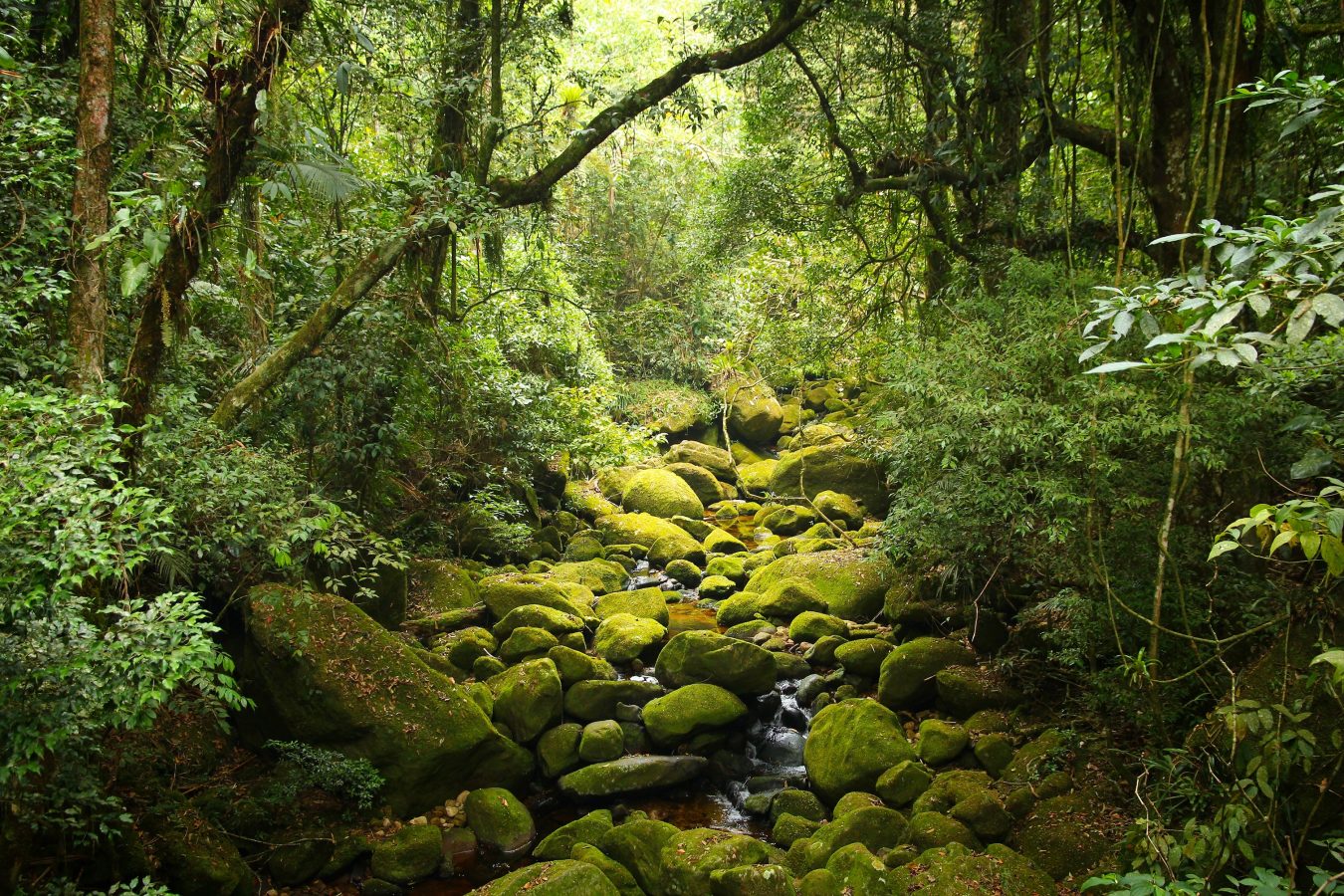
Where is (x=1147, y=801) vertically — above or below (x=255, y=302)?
below

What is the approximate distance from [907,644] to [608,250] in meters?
10.8

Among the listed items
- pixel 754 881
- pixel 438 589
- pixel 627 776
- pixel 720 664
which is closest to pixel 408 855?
pixel 627 776

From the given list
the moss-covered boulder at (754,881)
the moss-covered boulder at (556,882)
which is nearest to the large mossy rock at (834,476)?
the moss-covered boulder at (754,881)

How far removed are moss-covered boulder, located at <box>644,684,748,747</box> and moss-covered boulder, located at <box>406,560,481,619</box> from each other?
9.35 ft

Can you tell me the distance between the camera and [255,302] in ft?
17.6

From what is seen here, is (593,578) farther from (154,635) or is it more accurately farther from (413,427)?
(154,635)

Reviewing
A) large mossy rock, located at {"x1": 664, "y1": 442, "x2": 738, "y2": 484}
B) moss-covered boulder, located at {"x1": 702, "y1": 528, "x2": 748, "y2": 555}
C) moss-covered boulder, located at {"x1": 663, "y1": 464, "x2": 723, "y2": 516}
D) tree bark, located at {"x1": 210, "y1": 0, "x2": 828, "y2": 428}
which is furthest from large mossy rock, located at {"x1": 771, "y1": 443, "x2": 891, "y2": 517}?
tree bark, located at {"x1": 210, "y1": 0, "x2": 828, "y2": 428}

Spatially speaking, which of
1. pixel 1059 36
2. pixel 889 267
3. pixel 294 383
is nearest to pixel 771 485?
pixel 889 267

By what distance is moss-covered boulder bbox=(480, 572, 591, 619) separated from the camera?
28.1ft

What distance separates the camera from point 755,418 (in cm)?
1803

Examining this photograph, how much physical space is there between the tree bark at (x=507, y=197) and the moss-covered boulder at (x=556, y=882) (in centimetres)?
324

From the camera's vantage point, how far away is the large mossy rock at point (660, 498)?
13.8 m

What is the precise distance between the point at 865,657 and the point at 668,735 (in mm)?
2156

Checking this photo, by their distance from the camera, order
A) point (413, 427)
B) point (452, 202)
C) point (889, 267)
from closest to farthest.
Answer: point (452, 202)
point (413, 427)
point (889, 267)
